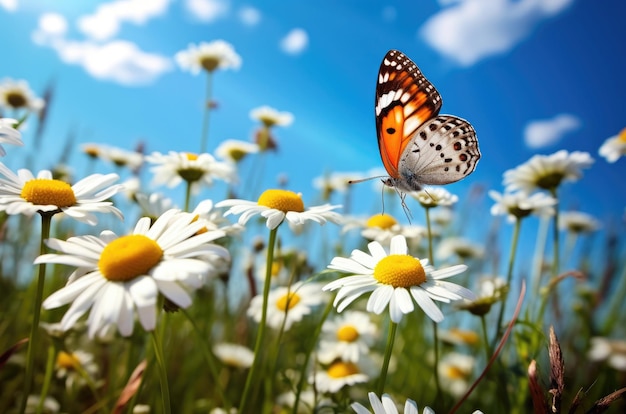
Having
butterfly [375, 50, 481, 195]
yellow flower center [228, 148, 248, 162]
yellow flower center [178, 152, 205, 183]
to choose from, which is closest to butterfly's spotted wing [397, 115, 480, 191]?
butterfly [375, 50, 481, 195]

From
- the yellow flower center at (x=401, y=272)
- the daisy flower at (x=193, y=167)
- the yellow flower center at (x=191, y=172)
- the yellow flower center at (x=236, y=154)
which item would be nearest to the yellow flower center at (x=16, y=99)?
the yellow flower center at (x=236, y=154)

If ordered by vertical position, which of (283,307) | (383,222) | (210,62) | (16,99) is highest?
(210,62)

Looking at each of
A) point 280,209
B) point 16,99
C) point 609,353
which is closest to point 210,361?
point 280,209

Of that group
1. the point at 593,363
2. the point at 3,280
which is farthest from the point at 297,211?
the point at 3,280

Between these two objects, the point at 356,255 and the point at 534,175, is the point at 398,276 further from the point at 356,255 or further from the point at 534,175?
the point at 534,175

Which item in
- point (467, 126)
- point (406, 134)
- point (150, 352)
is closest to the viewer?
point (150, 352)

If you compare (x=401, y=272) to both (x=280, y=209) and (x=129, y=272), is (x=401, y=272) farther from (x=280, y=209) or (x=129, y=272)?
(x=129, y=272)

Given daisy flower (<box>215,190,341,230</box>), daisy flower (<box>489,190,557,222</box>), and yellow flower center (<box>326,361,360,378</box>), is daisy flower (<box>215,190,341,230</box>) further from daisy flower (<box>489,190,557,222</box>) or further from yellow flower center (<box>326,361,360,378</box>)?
daisy flower (<box>489,190,557,222</box>)

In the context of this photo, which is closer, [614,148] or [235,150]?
[614,148]
